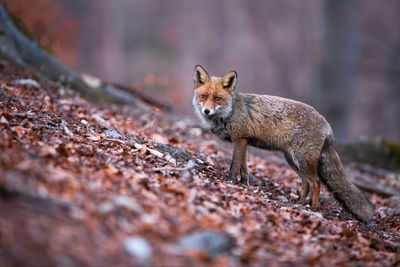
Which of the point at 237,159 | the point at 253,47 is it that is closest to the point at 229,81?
the point at 237,159

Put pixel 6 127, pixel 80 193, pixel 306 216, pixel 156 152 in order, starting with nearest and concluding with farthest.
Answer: pixel 80 193 → pixel 6 127 → pixel 306 216 → pixel 156 152

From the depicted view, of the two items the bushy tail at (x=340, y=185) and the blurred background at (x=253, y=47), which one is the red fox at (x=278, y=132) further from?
the blurred background at (x=253, y=47)

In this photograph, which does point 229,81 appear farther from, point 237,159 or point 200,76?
point 237,159

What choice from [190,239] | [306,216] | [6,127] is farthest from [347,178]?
[6,127]

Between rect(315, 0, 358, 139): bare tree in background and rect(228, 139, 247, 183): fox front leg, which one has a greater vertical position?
rect(315, 0, 358, 139): bare tree in background

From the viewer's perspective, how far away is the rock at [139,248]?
274cm

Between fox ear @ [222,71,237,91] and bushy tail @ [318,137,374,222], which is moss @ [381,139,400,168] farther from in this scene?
fox ear @ [222,71,237,91]

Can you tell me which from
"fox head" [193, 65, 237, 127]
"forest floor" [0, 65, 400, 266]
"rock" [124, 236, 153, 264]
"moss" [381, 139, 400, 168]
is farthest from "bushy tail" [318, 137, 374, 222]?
"moss" [381, 139, 400, 168]

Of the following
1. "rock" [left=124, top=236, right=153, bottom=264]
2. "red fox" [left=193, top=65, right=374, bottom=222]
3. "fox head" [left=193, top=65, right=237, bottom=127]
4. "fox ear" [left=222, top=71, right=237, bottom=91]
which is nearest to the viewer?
"rock" [left=124, top=236, right=153, bottom=264]

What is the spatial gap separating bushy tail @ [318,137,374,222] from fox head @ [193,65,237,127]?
1.74m

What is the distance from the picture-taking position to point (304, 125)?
6.09m

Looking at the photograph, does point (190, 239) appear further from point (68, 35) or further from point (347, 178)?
point (68, 35)

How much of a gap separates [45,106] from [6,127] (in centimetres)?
197

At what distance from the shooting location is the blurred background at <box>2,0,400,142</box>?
1376 cm
